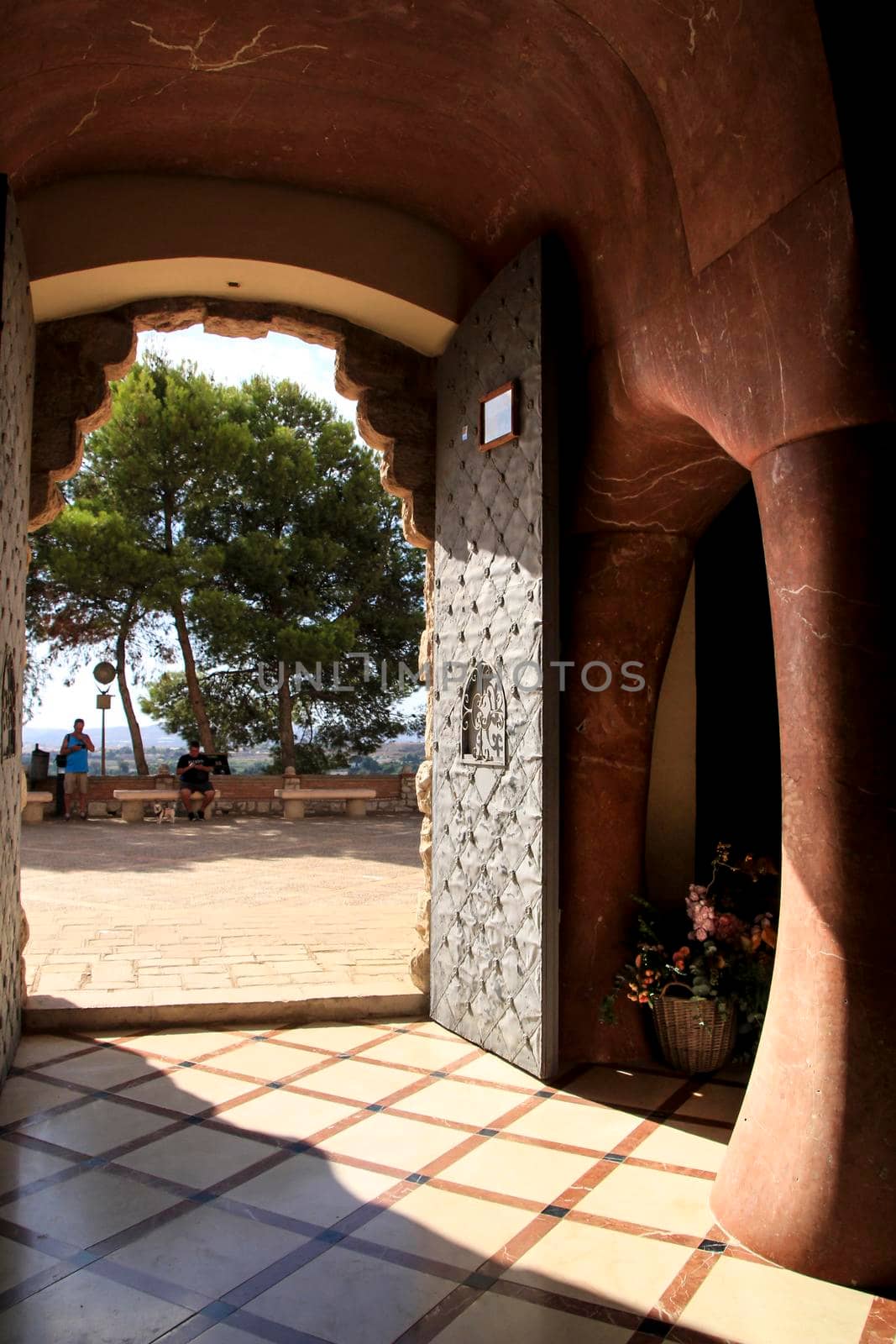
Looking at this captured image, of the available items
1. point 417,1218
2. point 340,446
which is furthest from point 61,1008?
point 340,446

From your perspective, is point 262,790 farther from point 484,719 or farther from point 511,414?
point 511,414

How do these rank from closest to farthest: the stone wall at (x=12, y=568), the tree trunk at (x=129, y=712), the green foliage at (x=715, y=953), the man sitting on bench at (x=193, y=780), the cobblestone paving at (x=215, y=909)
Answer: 1. the stone wall at (x=12, y=568)
2. the green foliage at (x=715, y=953)
3. the cobblestone paving at (x=215, y=909)
4. the man sitting on bench at (x=193, y=780)
5. the tree trunk at (x=129, y=712)

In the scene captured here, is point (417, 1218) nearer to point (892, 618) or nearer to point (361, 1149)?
point (361, 1149)

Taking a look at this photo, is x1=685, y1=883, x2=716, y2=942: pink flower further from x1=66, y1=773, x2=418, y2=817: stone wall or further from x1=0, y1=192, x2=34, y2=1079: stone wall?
x1=66, y1=773, x2=418, y2=817: stone wall

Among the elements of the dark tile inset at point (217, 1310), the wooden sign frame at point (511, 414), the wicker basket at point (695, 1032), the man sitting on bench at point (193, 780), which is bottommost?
the dark tile inset at point (217, 1310)

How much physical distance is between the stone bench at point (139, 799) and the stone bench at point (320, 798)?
1.14 m

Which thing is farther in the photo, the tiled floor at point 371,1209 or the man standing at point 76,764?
the man standing at point 76,764

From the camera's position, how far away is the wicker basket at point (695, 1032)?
3.69 meters

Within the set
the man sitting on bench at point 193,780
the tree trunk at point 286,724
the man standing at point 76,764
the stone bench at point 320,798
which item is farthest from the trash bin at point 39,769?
the tree trunk at point 286,724

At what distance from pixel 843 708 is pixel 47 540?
515 inches

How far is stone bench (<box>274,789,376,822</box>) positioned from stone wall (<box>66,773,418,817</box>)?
0.16 meters

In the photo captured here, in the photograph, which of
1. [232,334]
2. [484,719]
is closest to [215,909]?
[484,719]

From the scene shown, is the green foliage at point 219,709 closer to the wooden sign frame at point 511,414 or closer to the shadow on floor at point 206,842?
the shadow on floor at point 206,842

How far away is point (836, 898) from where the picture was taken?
7.83 ft
